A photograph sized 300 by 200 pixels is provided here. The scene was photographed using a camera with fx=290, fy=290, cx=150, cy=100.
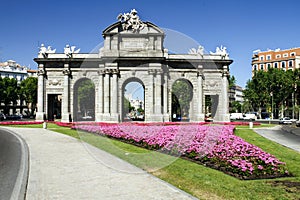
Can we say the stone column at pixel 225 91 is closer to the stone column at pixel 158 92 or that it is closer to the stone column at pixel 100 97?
the stone column at pixel 158 92

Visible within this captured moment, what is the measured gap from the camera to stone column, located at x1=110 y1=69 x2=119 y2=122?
44.7m

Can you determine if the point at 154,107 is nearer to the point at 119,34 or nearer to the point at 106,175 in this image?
the point at 119,34

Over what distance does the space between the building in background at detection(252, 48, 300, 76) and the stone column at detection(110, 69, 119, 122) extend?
223ft

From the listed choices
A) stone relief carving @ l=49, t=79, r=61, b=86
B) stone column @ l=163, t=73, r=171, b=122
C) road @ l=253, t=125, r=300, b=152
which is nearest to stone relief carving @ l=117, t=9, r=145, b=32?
stone column @ l=163, t=73, r=171, b=122

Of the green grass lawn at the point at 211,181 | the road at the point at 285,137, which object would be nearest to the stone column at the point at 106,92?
the road at the point at 285,137

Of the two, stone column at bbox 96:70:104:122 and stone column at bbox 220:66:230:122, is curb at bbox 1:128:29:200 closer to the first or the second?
stone column at bbox 96:70:104:122

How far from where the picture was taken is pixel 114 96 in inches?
1779

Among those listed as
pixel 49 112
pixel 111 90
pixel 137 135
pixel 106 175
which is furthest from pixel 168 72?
pixel 106 175

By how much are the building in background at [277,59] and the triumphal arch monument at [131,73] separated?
2253 inches

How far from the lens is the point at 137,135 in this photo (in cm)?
2105

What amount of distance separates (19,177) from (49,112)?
40.6 metres

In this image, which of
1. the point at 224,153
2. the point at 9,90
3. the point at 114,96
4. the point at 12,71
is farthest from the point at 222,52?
the point at 12,71

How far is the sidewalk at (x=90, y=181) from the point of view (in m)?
8.64

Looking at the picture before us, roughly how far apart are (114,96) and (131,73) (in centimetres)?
476
